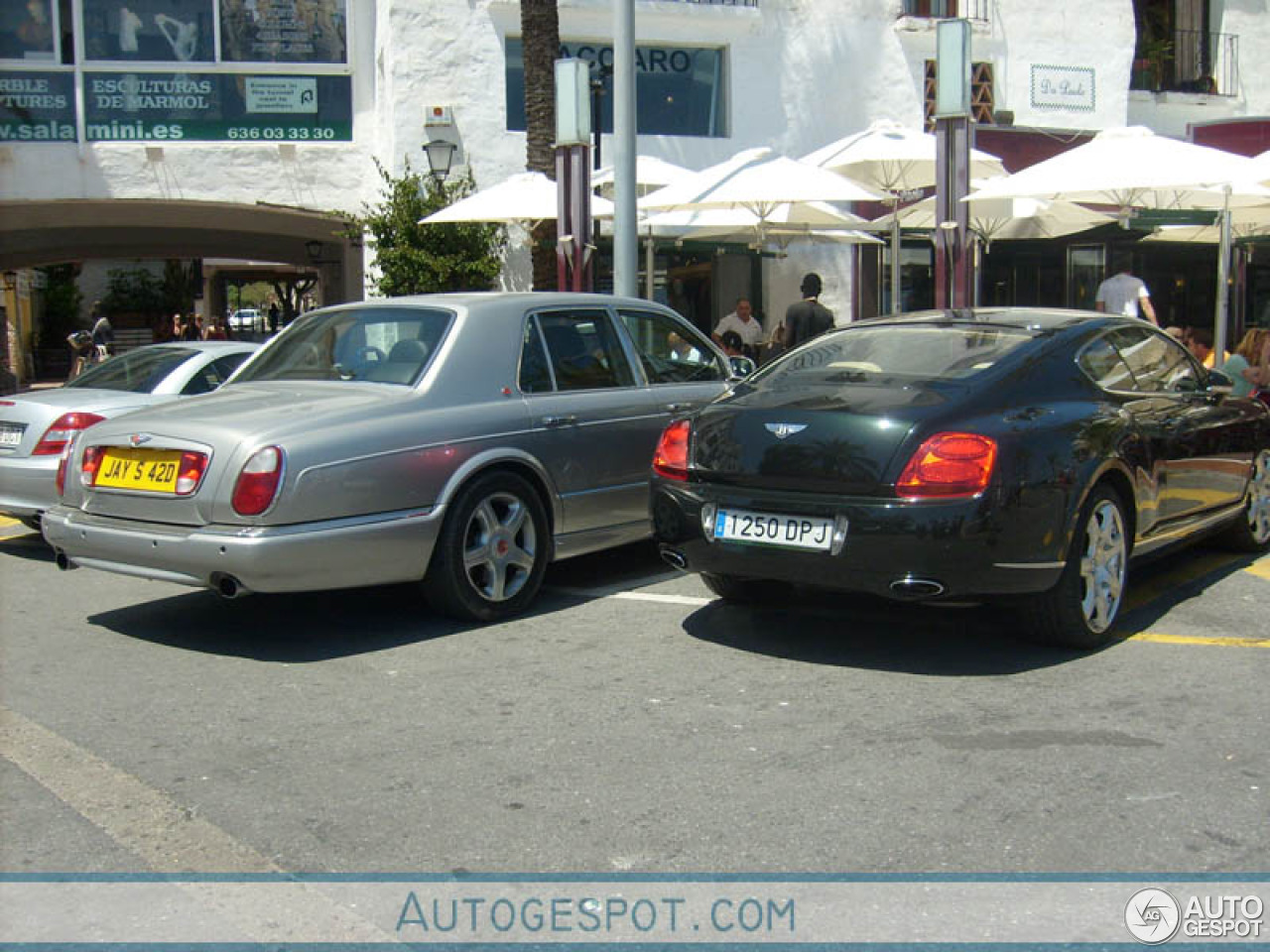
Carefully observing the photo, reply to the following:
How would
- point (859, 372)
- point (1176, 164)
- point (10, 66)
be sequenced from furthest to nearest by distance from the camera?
1. point (10, 66)
2. point (1176, 164)
3. point (859, 372)

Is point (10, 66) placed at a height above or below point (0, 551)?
above

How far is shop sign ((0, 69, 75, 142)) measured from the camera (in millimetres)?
16672

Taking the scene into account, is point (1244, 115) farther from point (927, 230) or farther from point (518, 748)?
point (518, 748)

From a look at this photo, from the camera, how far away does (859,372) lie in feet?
18.6

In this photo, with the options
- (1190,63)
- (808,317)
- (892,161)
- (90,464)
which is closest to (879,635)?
(90,464)

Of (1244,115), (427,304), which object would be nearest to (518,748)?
(427,304)

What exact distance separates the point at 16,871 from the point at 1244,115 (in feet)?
69.8

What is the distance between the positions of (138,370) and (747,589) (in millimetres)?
4783

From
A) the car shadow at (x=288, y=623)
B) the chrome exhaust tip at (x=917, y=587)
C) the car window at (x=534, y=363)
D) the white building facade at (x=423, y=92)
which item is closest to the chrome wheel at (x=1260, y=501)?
the chrome exhaust tip at (x=917, y=587)

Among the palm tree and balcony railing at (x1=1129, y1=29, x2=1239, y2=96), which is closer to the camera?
the palm tree

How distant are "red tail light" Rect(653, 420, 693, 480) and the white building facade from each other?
39.2ft

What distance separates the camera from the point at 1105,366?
586 centimetres

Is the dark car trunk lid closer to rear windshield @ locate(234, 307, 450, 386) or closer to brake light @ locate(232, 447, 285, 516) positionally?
rear windshield @ locate(234, 307, 450, 386)

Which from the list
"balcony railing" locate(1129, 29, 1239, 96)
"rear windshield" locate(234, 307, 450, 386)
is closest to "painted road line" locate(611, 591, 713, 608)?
"rear windshield" locate(234, 307, 450, 386)
